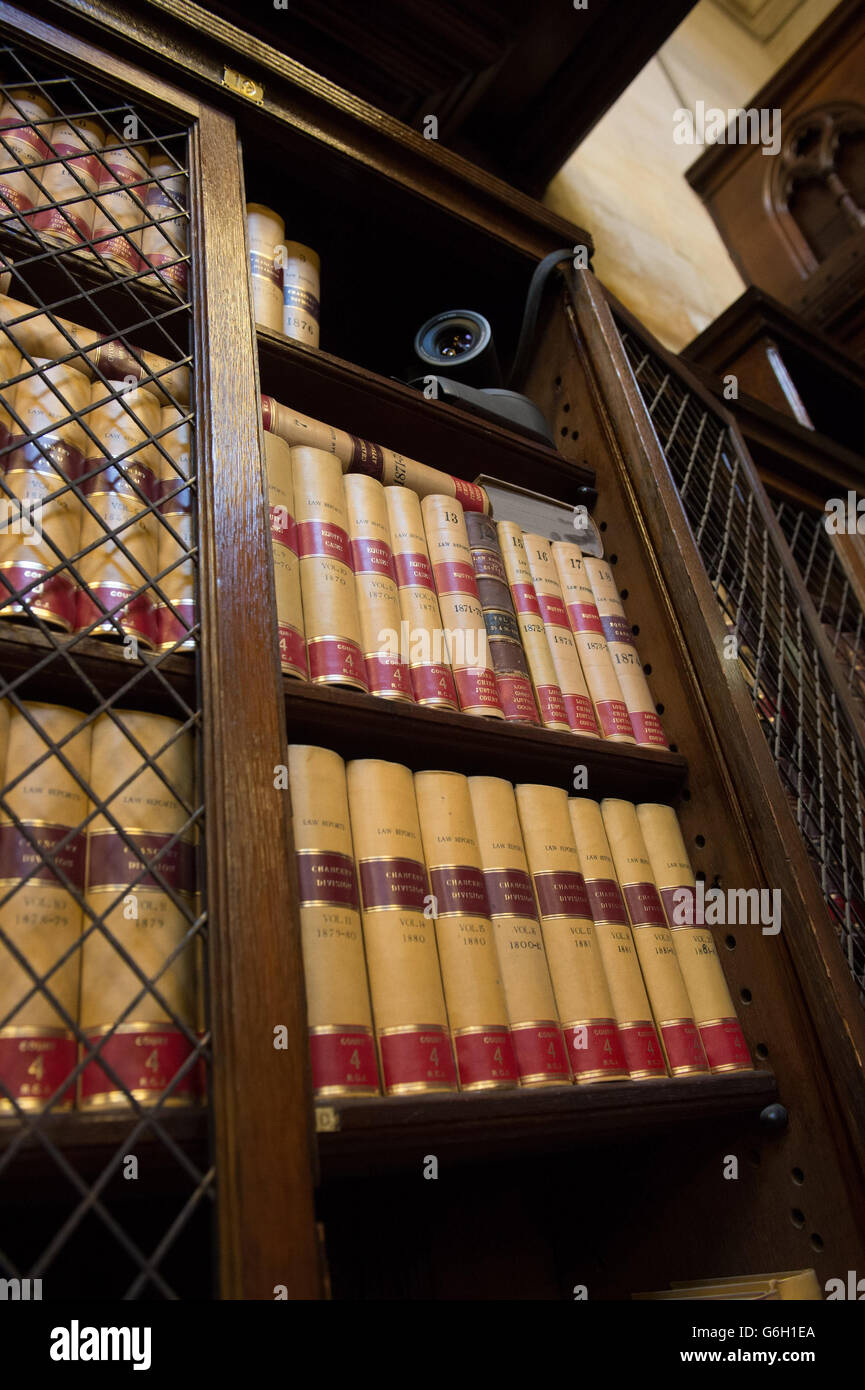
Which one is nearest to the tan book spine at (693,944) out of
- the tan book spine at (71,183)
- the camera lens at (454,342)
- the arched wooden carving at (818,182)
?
the camera lens at (454,342)

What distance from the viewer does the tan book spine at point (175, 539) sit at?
0.79 meters

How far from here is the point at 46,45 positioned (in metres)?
1.01

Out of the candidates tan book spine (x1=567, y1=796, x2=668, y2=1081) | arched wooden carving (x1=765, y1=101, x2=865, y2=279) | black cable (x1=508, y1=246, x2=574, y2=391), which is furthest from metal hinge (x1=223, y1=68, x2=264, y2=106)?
arched wooden carving (x1=765, y1=101, x2=865, y2=279)

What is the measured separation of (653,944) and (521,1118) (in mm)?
286

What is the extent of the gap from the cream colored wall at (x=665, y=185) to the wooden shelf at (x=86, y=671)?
2.20m

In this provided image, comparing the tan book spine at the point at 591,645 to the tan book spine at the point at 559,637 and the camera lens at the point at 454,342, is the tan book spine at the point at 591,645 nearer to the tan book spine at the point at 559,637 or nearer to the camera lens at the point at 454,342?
the tan book spine at the point at 559,637

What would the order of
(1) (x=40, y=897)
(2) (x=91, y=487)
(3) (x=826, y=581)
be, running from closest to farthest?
(1) (x=40, y=897) → (2) (x=91, y=487) → (3) (x=826, y=581)

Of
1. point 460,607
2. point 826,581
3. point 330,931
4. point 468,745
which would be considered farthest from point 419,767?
point 826,581

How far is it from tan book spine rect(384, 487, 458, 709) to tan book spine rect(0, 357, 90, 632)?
1.12 feet

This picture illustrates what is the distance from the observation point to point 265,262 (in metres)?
1.19

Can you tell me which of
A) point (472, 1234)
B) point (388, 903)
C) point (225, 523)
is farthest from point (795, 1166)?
point (225, 523)

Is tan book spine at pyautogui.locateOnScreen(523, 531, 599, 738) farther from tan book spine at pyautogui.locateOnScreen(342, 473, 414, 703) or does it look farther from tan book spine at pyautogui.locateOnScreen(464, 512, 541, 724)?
tan book spine at pyautogui.locateOnScreen(342, 473, 414, 703)

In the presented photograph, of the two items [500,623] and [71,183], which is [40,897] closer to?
[500,623]

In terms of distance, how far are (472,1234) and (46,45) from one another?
141 cm
